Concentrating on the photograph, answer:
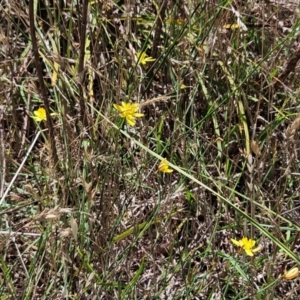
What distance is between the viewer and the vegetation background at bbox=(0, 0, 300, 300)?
4.04 feet

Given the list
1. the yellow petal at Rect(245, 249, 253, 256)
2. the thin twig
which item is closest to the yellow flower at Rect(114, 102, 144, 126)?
the thin twig

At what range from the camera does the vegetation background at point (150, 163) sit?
1.23 meters

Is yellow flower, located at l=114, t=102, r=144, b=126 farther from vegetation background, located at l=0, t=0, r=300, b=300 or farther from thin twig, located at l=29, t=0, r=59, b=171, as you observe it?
thin twig, located at l=29, t=0, r=59, b=171

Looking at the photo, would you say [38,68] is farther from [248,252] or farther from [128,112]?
[248,252]

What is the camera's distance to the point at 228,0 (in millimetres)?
1514

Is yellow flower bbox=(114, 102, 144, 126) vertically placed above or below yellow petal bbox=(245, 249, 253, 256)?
above

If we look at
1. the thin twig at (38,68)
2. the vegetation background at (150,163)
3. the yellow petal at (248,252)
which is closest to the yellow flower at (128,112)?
the vegetation background at (150,163)

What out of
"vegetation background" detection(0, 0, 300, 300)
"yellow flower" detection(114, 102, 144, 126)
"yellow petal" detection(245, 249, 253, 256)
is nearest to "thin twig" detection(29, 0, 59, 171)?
"vegetation background" detection(0, 0, 300, 300)

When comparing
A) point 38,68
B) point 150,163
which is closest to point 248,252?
point 150,163

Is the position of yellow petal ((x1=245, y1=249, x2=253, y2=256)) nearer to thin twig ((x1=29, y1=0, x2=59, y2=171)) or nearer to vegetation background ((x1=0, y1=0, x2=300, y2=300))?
vegetation background ((x1=0, y1=0, x2=300, y2=300))

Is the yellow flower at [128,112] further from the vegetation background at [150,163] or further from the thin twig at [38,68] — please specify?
the thin twig at [38,68]

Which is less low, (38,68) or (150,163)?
(38,68)

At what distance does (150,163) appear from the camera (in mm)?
1441

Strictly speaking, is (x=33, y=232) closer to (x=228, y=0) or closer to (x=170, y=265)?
(x=170, y=265)
